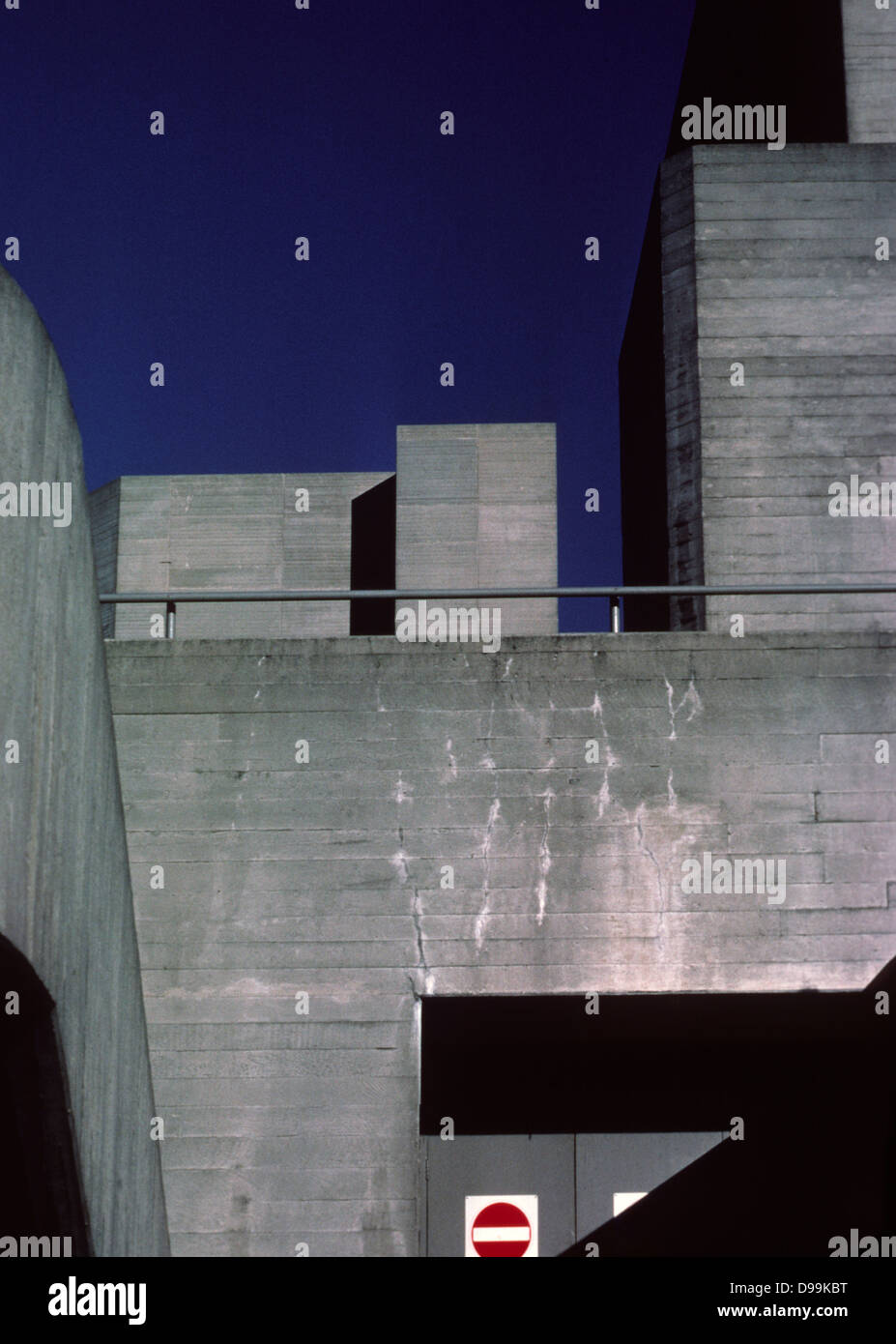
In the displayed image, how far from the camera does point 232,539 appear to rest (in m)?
18.9

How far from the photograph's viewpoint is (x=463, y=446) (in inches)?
692

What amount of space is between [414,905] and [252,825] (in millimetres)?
1267

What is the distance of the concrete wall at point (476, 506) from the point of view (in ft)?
56.1

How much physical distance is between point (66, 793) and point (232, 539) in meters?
13.2

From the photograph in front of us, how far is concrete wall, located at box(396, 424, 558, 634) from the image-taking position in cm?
1709

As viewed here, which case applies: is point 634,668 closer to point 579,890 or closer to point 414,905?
point 579,890
